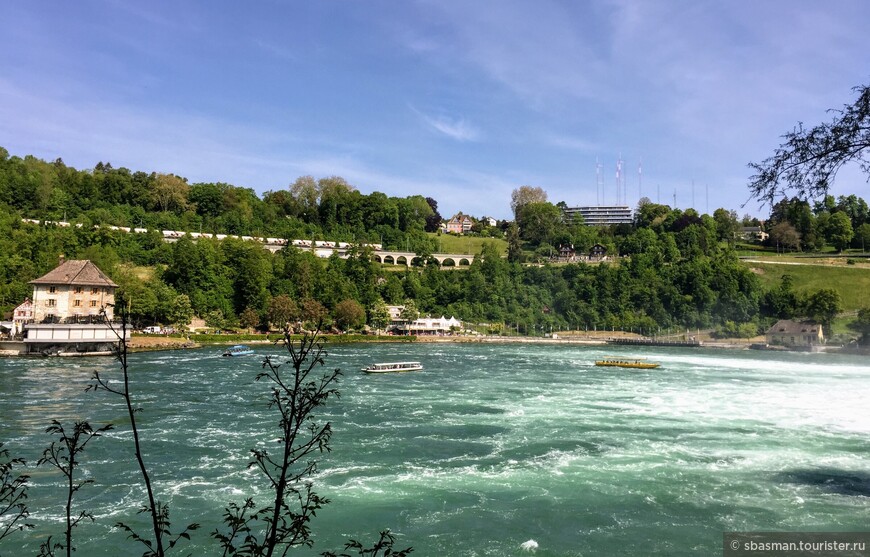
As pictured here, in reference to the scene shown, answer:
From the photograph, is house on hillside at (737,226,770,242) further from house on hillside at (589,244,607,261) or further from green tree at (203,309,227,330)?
green tree at (203,309,227,330)

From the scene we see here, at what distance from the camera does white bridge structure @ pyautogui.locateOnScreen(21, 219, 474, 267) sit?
10162cm

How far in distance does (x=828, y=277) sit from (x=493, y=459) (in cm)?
11330

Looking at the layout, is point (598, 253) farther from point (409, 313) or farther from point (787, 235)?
point (409, 313)

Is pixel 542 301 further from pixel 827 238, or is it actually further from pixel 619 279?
pixel 827 238

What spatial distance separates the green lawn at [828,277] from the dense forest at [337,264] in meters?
6.33

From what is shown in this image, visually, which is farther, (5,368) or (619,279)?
(619,279)

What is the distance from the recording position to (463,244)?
474 ft

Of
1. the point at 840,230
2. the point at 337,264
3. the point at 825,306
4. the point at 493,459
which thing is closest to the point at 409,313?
Result: the point at 337,264

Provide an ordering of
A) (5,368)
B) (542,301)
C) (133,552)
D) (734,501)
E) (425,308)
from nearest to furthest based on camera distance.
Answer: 1. (133,552)
2. (734,501)
3. (5,368)
4. (425,308)
5. (542,301)

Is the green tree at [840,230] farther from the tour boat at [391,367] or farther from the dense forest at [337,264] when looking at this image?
the tour boat at [391,367]

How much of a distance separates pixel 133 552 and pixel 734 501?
56.6 ft

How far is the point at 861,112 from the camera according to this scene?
924cm

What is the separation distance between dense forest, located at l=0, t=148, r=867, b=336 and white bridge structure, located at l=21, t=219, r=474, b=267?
97.5 inches

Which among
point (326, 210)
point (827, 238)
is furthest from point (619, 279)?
point (326, 210)
